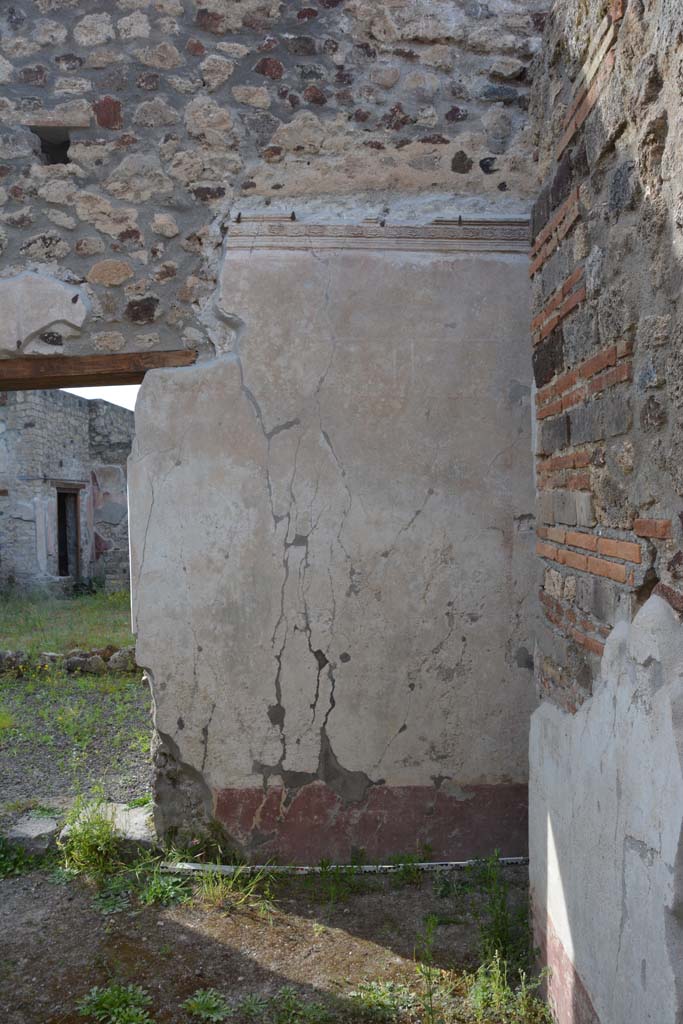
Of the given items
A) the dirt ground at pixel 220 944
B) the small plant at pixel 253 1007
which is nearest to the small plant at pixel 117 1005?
the dirt ground at pixel 220 944

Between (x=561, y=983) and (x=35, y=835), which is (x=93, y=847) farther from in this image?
(x=561, y=983)

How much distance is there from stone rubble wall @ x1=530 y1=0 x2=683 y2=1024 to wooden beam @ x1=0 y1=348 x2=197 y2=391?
60.9 inches

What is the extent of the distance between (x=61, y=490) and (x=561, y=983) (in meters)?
12.6

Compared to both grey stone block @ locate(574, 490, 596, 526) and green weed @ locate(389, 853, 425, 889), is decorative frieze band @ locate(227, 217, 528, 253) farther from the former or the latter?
green weed @ locate(389, 853, 425, 889)

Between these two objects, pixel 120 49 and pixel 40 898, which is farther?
Answer: pixel 120 49

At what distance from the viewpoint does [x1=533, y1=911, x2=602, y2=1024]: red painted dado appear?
6.56 feet

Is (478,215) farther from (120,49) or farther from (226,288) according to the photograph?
(120,49)

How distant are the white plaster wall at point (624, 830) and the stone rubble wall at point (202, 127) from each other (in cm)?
211

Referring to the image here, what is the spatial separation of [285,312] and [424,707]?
5.70 ft

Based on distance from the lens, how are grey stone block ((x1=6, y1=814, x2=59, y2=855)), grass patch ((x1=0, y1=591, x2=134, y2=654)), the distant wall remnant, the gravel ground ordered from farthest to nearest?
1. the distant wall remnant
2. grass patch ((x1=0, y1=591, x2=134, y2=654))
3. the gravel ground
4. grey stone block ((x1=6, y1=814, x2=59, y2=855))

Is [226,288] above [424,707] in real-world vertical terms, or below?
above

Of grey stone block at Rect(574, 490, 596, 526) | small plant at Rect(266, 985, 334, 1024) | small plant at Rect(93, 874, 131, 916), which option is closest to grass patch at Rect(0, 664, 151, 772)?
small plant at Rect(93, 874, 131, 916)

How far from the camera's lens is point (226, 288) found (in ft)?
10.2

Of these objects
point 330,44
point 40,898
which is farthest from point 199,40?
point 40,898
